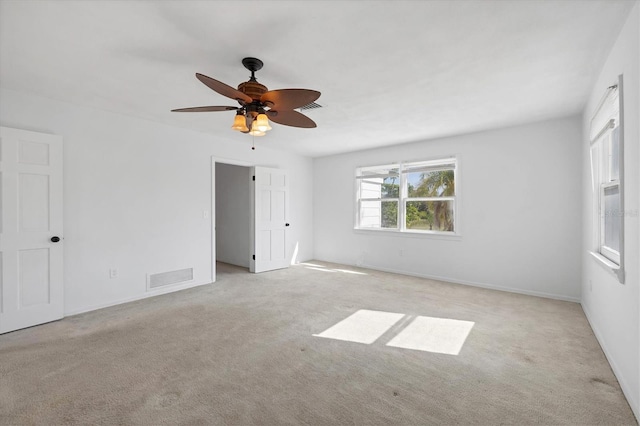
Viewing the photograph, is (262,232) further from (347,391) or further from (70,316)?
(347,391)

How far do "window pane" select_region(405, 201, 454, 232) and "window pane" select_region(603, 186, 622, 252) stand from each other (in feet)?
7.59

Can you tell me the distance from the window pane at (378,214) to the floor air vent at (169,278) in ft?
11.3

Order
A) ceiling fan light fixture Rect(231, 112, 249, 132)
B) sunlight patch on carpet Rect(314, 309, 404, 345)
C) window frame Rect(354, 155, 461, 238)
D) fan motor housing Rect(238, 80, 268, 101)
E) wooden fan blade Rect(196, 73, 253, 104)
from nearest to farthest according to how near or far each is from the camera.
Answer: wooden fan blade Rect(196, 73, 253, 104), fan motor housing Rect(238, 80, 268, 101), ceiling fan light fixture Rect(231, 112, 249, 132), sunlight patch on carpet Rect(314, 309, 404, 345), window frame Rect(354, 155, 461, 238)

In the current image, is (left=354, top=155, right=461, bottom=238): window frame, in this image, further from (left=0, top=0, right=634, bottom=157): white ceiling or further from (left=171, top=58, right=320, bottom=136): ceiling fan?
(left=171, top=58, right=320, bottom=136): ceiling fan

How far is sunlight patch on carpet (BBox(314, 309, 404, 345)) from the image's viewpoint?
2900 mm

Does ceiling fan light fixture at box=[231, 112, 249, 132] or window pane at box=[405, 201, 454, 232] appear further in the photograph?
window pane at box=[405, 201, 454, 232]

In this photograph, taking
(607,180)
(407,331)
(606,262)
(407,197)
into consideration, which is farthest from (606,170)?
(407,197)

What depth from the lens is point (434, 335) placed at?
9.64ft

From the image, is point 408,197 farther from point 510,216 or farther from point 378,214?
point 510,216

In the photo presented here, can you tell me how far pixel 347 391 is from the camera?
205 cm

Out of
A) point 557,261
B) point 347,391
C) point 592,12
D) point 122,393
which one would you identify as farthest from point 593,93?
point 122,393

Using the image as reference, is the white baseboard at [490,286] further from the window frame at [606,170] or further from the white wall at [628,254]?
the white wall at [628,254]

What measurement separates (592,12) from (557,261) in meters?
3.29

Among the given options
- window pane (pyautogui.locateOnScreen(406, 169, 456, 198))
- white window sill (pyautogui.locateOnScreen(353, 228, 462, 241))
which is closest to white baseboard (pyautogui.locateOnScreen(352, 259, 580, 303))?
white window sill (pyautogui.locateOnScreen(353, 228, 462, 241))
